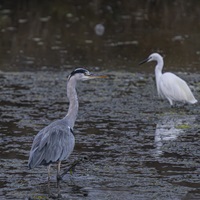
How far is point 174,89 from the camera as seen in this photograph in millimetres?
12117

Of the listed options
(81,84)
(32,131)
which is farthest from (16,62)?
(32,131)

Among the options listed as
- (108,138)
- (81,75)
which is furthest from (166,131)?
(81,75)

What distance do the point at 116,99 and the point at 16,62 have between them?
396 cm

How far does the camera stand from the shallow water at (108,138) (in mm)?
7520

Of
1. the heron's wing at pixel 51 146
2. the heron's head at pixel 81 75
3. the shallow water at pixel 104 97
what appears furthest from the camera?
the heron's head at pixel 81 75

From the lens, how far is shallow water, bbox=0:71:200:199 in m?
7.52

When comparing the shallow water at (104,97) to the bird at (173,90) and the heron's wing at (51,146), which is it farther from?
the heron's wing at (51,146)

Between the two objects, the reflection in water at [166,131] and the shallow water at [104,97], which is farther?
the reflection in water at [166,131]

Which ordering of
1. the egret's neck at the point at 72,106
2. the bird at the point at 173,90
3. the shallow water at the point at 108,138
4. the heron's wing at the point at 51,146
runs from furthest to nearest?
the bird at the point at 173,90, the egret's neck at the point at 72,106, the shallow water at the point at 108,138, the heron's wing at the point at 51,146

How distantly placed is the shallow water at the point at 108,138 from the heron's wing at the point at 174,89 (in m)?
0.21

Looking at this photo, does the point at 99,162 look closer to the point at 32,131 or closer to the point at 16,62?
the point at 32,131

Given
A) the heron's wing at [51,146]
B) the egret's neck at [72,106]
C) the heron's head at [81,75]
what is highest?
the heron's head at [81,75]

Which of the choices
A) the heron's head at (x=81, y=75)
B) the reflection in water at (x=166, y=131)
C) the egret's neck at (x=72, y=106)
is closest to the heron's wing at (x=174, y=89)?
the reflection in water at (x=166, y=131)

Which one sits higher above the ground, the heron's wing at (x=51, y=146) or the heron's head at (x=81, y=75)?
the heron's head at (x=81, y=75)
